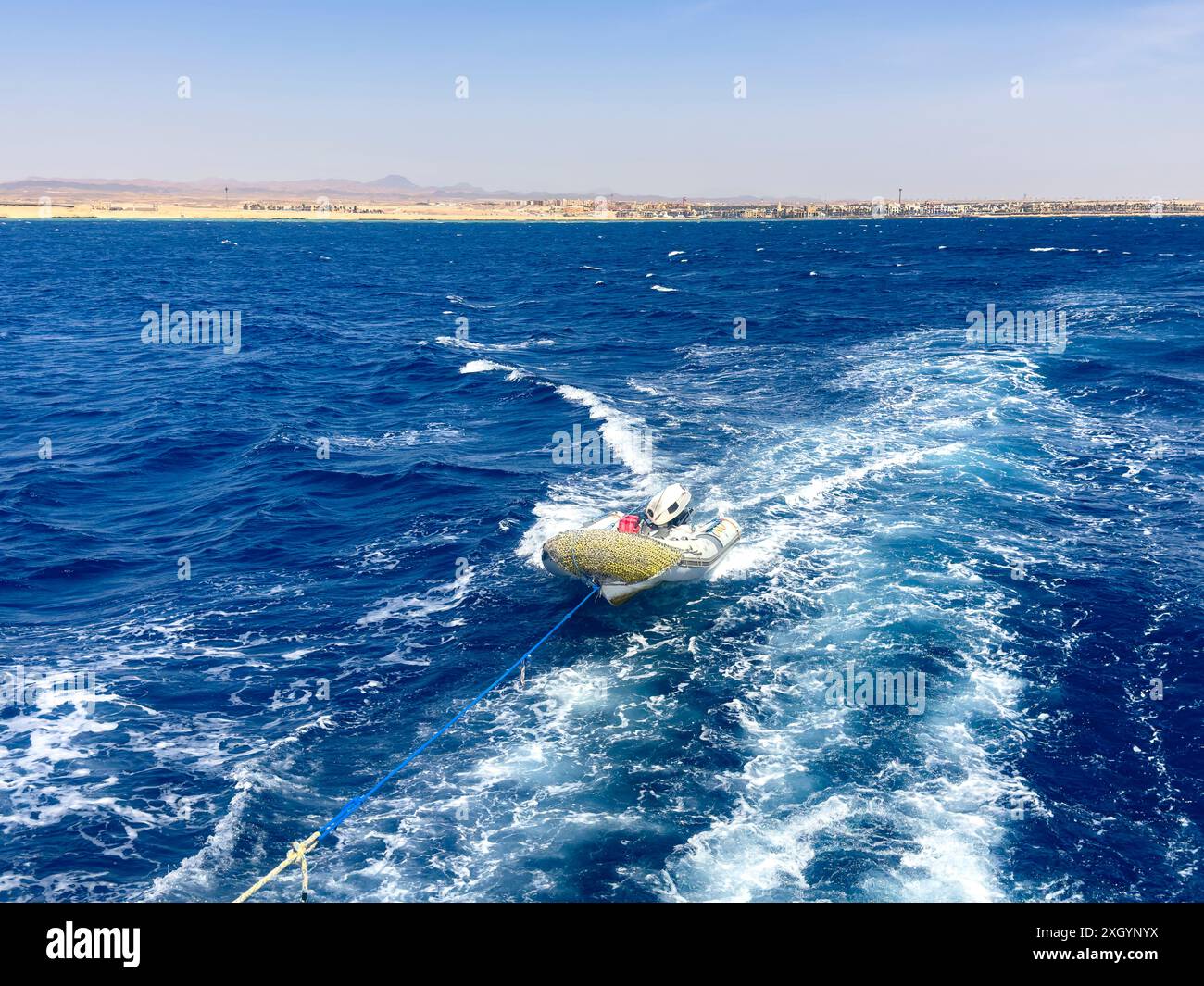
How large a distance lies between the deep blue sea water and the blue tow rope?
18.4 inches

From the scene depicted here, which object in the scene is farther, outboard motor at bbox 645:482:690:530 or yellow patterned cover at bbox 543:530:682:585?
outboard motor at bbox 645:482:690:530

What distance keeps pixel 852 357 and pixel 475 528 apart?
57538mm

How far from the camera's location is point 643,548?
3953 cm

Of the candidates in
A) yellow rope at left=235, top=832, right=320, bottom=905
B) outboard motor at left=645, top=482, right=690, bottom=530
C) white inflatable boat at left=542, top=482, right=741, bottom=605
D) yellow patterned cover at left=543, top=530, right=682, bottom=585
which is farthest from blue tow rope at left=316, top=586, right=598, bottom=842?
outboard motor at left=645, top=482, right=690, bottom=530

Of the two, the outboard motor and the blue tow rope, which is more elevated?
the outboard motor

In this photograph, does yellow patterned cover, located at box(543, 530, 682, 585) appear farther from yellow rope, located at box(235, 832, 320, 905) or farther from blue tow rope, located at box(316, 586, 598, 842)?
yellow rope, located at box(235, 832, 320, 905)

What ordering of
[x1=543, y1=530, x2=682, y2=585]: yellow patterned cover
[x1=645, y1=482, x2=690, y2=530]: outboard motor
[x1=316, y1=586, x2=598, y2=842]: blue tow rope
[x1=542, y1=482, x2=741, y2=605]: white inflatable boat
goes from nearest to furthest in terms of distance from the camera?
[x1=316, y1=586, x2=598, y2=842]: blue tow rope → [x1=543, y1=530, x2=682, y2=585]: yellow patterned cover → [x1=542, y1=482, x2=741, y2=605]: white inflatable boat → [x1=645, y1=482, x2=690, y2=530]: outboard motor

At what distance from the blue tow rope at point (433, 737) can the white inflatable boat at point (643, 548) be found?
1663 mm

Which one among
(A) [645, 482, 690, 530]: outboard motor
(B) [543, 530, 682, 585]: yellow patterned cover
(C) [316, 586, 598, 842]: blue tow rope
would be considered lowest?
(C) [316, 586, 598, 842]: blue tow rope

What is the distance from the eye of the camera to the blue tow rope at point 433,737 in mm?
26156

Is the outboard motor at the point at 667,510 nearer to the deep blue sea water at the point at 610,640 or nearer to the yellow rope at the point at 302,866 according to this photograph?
the deep blue sea water at the point at 610,640

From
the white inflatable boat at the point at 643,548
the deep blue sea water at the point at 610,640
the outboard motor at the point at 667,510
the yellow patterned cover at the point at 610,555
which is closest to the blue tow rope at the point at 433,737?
the deep blue sea water at the point at 610,640

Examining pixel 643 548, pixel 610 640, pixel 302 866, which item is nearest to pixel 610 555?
pixel 643 548

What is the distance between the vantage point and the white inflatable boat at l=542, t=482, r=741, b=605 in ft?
128
